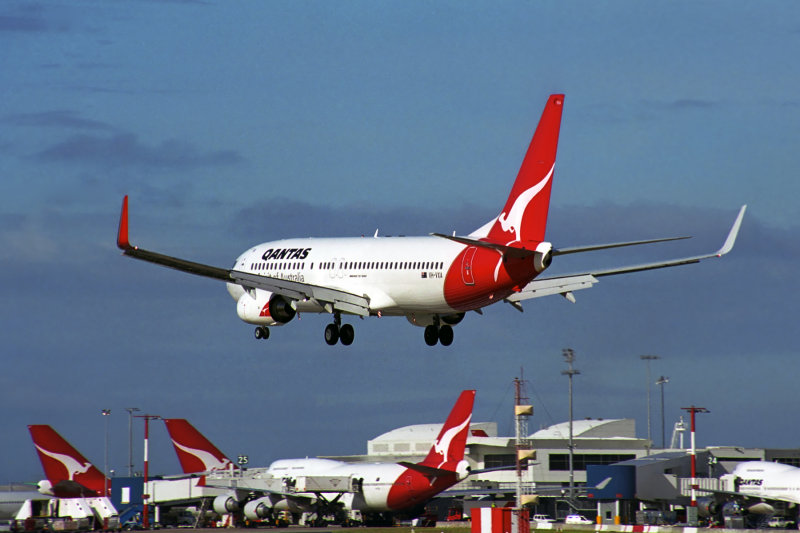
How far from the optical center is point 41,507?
319 feet

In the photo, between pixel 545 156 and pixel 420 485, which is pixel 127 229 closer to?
pixel 545 156

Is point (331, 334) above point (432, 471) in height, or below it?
above

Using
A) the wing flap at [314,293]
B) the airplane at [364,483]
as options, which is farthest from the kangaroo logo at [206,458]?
the wing flap at [314,293]

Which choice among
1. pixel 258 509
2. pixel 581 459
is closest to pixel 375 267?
pixel 258 509

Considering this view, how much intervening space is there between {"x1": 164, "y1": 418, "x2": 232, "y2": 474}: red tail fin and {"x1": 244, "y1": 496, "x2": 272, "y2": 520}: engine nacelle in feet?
37.3

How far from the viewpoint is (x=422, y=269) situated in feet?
204

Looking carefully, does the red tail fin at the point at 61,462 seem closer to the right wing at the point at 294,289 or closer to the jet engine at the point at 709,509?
the right wing at the point at 294,289

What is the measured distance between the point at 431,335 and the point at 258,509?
36.0m

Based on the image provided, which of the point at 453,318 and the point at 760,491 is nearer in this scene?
the point at 453,318

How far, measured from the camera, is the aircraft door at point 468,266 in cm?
5947

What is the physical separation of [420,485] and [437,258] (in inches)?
1448

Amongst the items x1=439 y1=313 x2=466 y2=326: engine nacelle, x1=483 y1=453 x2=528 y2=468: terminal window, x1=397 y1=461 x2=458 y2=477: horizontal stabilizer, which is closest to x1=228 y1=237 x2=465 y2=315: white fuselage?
x1=439 y1=313 x2=466 y2=326: engine nacelle

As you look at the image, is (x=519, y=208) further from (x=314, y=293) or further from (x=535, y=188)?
(x=314, y=293)

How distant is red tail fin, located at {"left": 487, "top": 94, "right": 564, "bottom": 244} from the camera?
57.6 meters
